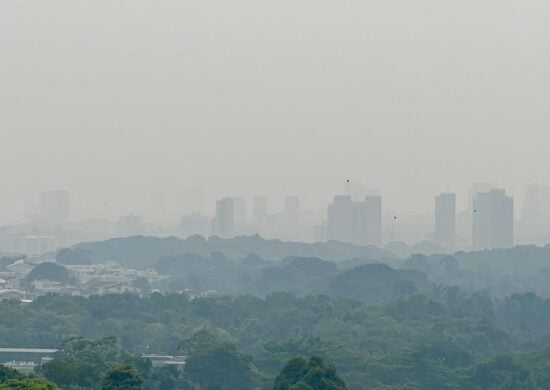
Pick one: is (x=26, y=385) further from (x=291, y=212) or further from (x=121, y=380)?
(x=291, y=212)

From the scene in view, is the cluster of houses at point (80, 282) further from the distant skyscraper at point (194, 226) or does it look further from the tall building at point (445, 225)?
the distant skyscraper at point (194, 226)

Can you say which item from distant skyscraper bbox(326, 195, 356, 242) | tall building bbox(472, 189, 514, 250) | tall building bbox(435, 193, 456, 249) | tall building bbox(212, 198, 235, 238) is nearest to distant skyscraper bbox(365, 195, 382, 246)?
distant skyscraper bbox(326, 195, 356, 242)

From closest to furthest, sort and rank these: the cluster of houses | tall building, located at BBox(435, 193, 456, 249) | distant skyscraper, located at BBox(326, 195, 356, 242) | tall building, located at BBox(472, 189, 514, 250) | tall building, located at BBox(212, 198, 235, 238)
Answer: the cluster of houses < tall building, located at BBox(472, 189, 514, 250) < distant skyscraper, located at BBox(326, 195, 356, 242) < tall building, located at BBox(435, 193, 456, 249) < tall building, located at BBox(212, 198, 235, 238)

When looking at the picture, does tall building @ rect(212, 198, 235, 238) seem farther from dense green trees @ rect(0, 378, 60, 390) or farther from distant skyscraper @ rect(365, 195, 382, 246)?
dense green trees @ rect(0, 378, 60, 390)

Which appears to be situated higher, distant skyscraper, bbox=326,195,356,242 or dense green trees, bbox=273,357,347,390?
distant skyscraper, bbox=326,195,356,242

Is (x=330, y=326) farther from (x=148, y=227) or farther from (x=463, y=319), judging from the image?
(x=148, y=227)

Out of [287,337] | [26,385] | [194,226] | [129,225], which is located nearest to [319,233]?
[194,226]

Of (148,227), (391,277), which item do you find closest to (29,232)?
(148,227)
